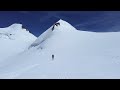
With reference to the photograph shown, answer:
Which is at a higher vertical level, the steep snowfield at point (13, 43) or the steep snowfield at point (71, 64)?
the steep snowfield at point (13, 43)

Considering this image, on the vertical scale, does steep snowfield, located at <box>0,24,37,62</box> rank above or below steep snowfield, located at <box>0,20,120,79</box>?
above

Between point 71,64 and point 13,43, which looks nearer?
point 71,64

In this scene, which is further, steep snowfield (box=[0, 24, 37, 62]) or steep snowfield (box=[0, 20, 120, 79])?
steep snowfield (box=[0, 24, 37, 62])

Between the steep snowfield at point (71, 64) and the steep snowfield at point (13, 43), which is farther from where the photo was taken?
the steep snowfield at point (13, 43)

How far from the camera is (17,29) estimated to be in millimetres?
100062

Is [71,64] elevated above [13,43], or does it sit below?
below
